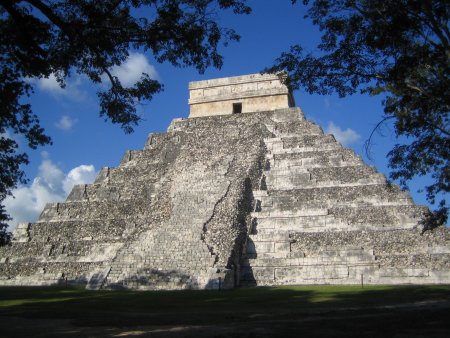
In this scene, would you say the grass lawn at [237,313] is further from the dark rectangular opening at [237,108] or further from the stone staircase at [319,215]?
the dark rectangular opening at [237,108]

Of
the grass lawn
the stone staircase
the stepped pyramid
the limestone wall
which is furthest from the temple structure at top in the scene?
the grass lawn

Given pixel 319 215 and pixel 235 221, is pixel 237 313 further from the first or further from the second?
pixel 319 215

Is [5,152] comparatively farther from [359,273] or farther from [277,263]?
[359,273]

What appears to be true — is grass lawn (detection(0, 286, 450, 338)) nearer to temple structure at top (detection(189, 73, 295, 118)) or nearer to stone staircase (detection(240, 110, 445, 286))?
stone staircase (detection(240, 110, 445, 286))

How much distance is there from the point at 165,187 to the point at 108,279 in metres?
4.94

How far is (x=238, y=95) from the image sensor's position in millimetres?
23328

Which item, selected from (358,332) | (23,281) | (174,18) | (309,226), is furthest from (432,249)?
(23,281)

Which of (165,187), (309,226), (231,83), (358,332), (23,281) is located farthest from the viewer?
(231,83)

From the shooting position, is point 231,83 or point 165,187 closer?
point 165,187

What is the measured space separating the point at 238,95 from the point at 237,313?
52.6 ft

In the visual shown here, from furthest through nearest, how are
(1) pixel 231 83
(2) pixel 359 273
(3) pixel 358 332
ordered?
(1) pixel 231 83 < (2) pixel 359 273 < (3) pixel 358 332

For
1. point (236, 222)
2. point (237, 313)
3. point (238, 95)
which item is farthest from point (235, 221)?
point (238, 95)

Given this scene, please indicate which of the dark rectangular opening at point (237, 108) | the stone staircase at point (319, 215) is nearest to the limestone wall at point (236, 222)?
the stone staircase at point (319, 215)

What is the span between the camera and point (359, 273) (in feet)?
45.3
